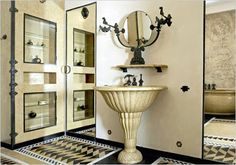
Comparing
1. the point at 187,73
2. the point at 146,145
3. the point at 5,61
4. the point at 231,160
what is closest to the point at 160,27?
the point at 187,73

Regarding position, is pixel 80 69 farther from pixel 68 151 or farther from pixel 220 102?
pixel 220 102

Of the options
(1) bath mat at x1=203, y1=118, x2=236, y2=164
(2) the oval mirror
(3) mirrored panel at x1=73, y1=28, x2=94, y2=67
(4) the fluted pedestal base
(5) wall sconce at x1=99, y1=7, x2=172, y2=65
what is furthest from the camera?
(3) mirrored panel at x1=73, y1=28, x2=94, y2=67

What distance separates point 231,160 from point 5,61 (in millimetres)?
2894

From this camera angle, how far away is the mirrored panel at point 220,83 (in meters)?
2.03

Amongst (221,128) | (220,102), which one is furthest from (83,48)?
(221,128)

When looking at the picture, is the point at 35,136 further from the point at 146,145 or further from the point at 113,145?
the point at 146,145

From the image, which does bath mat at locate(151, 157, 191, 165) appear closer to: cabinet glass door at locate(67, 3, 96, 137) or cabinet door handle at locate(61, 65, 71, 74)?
cabinet glass door at locate(67, 3, 96, 137)

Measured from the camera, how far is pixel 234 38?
200cm

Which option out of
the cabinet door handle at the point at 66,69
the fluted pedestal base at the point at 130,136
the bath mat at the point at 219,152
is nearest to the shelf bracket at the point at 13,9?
the cabinet door handle at the point at 66,69

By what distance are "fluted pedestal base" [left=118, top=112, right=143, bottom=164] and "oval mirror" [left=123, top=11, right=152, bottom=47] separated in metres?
0.89

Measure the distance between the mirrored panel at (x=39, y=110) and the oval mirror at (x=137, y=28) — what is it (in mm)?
1479

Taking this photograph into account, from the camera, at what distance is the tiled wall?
202cm

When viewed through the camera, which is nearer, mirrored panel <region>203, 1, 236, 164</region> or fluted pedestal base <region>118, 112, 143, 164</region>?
mirrored panel <region>203, 1, 236, 164</region>

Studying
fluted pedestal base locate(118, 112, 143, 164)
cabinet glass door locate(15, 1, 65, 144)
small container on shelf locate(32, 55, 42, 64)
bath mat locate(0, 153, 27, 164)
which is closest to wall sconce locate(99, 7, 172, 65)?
fluted pedestal base locate(118, 112, 143, 164)
